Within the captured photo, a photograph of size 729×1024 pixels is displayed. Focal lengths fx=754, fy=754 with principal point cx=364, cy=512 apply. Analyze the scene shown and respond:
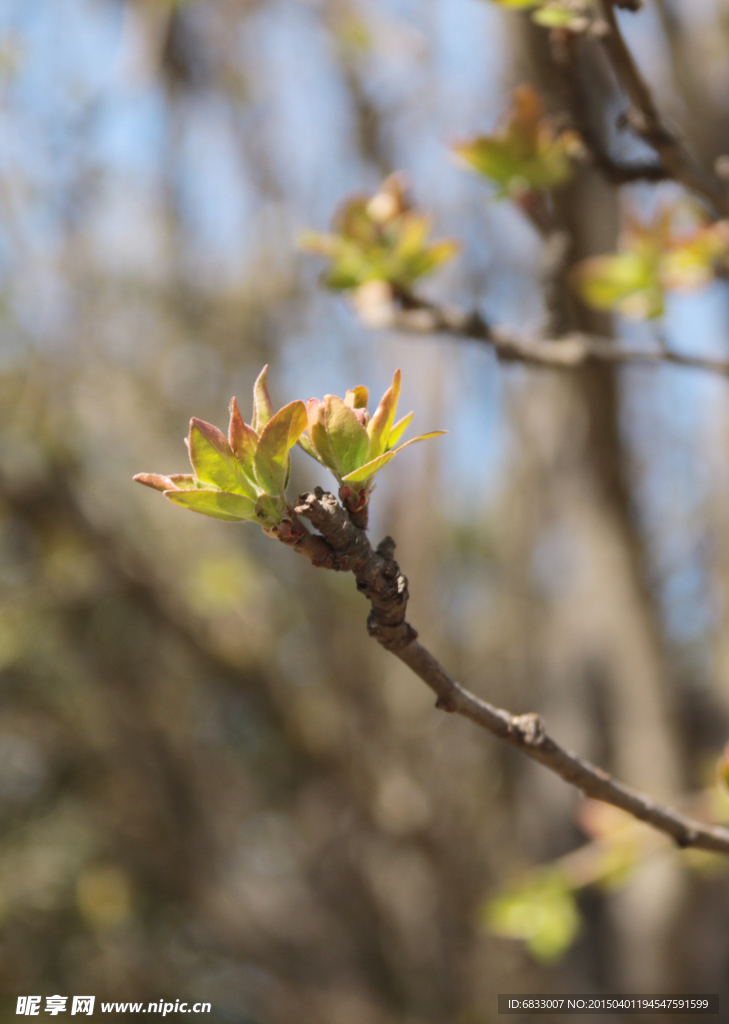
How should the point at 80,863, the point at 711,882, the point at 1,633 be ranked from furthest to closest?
1. the point at 80,863
2. the point at 1,633
3. the point at 711,882

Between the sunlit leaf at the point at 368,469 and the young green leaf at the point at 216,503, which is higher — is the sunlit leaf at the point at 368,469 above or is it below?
above

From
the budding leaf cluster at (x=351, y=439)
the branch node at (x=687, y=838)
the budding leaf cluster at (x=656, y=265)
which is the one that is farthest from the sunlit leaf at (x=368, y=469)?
the budding leaf cluster at (x=656, y=265)

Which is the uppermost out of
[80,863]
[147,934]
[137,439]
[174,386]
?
[174,386]

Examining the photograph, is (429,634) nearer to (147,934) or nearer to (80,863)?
(80,863)

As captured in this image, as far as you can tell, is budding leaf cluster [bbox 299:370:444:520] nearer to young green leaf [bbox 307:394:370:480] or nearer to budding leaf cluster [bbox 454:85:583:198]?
young green leaf [bbox 307:394:370:480]

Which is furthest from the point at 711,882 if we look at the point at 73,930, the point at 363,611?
the point at 73,930

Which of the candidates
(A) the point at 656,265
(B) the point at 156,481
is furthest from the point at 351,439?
(A) the point at 656,265

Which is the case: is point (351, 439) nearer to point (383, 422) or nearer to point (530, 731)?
point (383, 422)

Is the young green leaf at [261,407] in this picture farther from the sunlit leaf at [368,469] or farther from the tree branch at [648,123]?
→ the tree branch at [648,123]
